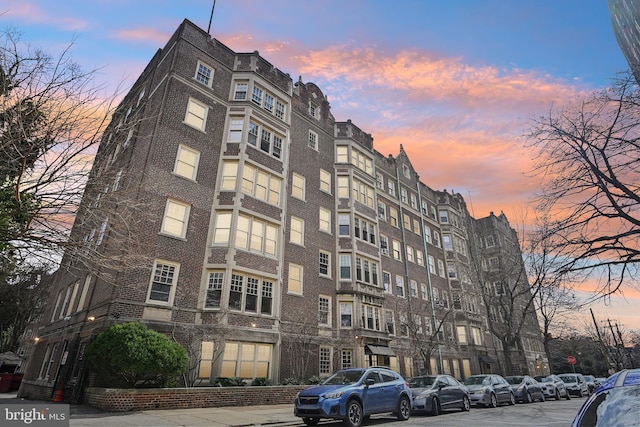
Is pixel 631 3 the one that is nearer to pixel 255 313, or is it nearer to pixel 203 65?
pixel 255 313

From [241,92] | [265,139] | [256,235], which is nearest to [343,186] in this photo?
[265,139]

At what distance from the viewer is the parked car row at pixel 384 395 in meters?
10.4

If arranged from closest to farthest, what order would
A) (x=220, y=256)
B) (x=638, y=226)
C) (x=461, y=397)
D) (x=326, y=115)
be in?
(x=638, y=226), (x=461, y=397), (x=220, y=256), (x=326, y=115)

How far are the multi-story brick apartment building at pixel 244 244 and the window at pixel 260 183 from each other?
0.28ft

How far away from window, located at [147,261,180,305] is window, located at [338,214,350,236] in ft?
43.7

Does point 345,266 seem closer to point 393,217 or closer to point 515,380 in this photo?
point 393,217

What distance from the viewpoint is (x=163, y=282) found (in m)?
16.9

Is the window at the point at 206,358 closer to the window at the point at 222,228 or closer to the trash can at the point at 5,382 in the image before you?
the window at the point at 222,228

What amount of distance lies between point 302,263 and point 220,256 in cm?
618

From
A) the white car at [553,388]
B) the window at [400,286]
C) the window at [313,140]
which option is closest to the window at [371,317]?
the window at [400,286]

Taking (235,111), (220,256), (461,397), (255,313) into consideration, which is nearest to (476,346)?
(461,397)

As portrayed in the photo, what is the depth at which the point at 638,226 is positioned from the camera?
393 inches

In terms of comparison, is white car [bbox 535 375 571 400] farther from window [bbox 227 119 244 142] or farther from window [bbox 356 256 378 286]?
window [bbox 227 119 244 142]

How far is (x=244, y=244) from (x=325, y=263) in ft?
24.0
